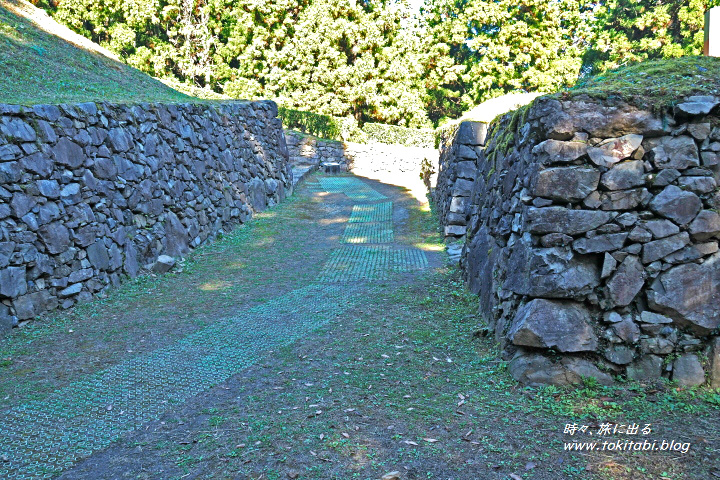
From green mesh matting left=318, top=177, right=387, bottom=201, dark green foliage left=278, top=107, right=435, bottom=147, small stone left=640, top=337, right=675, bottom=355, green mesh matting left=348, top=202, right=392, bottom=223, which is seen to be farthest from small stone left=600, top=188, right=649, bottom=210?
dark green foliage left=278, top=107, right=435, bottom=147

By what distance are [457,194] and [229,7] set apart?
21540 mm

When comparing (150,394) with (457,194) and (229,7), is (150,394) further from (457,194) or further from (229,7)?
(229,7)

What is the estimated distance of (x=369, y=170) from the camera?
22.7 m

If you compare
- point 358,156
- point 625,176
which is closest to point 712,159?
point 625,176

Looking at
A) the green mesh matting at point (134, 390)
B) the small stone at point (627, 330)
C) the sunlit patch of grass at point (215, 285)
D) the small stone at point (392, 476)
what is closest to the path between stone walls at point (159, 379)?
the green mesh matting at point (134, 390)

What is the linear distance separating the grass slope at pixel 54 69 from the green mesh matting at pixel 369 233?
13.7ft

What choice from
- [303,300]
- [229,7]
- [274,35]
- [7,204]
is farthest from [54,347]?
[229,7]

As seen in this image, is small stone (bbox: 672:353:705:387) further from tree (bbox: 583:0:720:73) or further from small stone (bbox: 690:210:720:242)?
tree (bbox: 583:0:720:73)

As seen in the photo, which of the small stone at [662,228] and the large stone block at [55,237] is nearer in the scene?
the small stone at [662,228]

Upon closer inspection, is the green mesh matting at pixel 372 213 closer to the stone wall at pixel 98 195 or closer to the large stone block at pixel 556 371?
the stone wall at pixel 98 195

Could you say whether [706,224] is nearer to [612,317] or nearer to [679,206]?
[679,206]

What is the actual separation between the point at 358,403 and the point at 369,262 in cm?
464

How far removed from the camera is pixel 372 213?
1286 centimetres

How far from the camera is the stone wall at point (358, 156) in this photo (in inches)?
874
